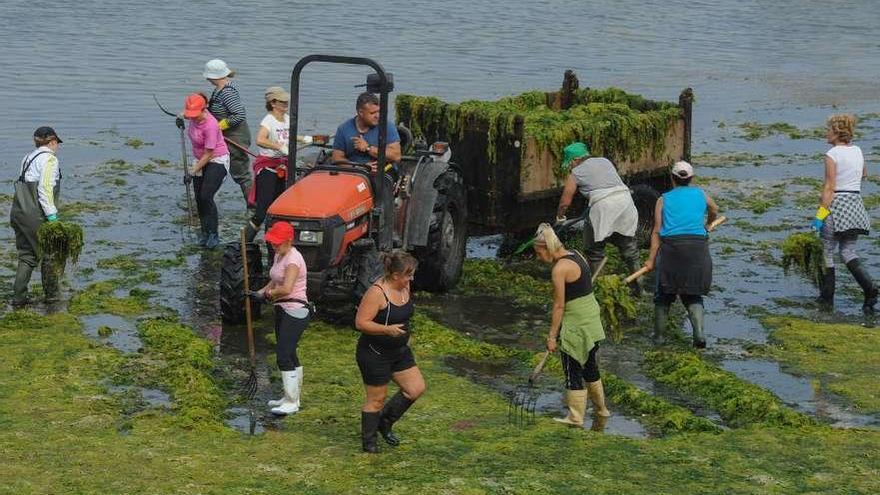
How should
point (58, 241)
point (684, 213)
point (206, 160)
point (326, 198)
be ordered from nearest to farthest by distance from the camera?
1. point (326, 198)
2. point (684, 213)
3. point (58, 241)
4. point (206, 160)

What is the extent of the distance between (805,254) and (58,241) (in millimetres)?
7504

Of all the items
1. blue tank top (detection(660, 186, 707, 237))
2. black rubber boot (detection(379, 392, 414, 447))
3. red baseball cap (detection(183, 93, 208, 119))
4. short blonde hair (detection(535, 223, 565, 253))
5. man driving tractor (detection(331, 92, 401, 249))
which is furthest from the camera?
red baseball cap (detection(183, 93, 208, 119))

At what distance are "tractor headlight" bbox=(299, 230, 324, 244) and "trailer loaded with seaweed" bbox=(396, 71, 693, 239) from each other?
325 cm

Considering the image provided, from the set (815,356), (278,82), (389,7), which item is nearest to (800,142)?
(278,82)

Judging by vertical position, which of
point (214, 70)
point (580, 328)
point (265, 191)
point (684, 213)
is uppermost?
point (214, 70)

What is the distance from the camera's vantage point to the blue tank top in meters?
13.4

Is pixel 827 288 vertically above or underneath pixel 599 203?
underneath

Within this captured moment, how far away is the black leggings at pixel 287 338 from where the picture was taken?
11.0 meters

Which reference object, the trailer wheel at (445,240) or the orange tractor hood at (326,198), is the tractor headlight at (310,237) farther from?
the trailer wheel at (445,240)

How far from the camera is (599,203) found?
48.5 ft

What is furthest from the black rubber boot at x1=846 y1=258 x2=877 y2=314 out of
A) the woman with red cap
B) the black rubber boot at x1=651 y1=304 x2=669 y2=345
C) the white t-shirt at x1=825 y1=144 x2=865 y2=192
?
the woman with red cap

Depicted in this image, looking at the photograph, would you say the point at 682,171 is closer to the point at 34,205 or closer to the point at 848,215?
the point at 848,215

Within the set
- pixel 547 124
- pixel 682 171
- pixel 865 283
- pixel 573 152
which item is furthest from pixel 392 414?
pixel 547 124

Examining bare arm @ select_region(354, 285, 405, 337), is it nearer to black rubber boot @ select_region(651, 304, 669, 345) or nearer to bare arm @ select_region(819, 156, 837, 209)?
black rubber boot @ select_region(651, 304, 669, 345)
